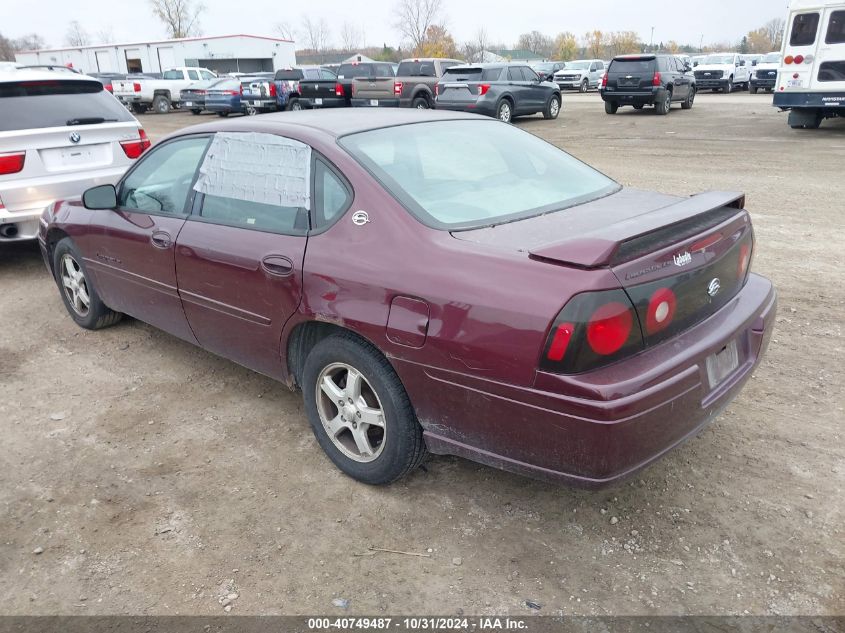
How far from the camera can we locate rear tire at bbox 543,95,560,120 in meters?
19.8

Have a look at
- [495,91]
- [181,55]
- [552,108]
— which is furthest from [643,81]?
[181,55]

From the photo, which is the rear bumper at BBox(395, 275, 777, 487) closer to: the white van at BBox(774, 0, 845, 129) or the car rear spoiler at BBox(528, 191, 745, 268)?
the car rear spoiler at BBox(528, 191, 745, 268)

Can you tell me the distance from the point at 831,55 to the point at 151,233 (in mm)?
14052

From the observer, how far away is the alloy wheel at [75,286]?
4.94m

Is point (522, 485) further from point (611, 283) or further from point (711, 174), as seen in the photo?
point (711, 174)

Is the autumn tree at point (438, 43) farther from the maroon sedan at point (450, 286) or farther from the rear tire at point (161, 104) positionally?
the maroon sedan at point (450, 286)

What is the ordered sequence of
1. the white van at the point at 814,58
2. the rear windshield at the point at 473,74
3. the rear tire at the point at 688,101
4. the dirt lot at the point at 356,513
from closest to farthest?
the dirt lot at the point at 356,513, the white van at the point at 814,58, the rear windshield at the point at 473,74, the rear tire at the point at 688,101

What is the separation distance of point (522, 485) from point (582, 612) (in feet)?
2.58

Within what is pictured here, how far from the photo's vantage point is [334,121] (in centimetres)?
347

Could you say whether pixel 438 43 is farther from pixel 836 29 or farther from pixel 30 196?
pixel 30 196

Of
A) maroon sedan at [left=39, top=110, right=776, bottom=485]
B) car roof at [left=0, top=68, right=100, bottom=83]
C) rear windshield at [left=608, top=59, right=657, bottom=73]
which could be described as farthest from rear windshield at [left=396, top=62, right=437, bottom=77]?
maroon sedan at [left=39, top=110, right=776, bottom=485]

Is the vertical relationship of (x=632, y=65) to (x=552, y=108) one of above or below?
above

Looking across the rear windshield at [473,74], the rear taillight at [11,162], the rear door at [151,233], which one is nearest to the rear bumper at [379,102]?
the rear windshield at [473,74]

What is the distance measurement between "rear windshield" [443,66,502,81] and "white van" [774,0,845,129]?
6814 mm
